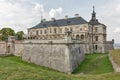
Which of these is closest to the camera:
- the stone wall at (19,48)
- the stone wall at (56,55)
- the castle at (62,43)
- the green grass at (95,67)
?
the green grass at (95,67)

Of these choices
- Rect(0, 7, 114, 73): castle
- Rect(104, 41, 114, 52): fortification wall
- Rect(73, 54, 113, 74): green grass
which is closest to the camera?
Rect(73, 54, 113, 74): green grass

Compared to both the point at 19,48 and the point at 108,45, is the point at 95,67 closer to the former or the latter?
the point at 19,48

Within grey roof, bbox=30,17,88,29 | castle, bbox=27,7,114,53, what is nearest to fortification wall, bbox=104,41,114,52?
castle, bbox=27,7,114,53

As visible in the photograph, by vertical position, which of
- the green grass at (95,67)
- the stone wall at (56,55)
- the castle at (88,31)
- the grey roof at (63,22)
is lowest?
the green grass at (95,67)

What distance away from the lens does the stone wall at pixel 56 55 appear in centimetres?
3578

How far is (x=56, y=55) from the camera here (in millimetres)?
37750

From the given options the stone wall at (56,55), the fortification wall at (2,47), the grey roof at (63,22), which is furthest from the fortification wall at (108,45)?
the fortification wall at (2,47)

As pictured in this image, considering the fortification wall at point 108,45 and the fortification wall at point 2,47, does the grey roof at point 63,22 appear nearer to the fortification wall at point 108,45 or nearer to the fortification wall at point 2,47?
the fortification wall at point 108,45

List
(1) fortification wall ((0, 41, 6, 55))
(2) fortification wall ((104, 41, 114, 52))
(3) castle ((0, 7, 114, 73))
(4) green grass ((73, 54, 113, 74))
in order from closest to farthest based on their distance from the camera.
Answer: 1. (4) green grass ((73, 54, 113, 74))
2. (3) castle ((0, 7, 114, 73))
3. (1) fortification wall ((0, 41, 6, 55))
4. (2) fortification wall ((104, 41, 114, 52))

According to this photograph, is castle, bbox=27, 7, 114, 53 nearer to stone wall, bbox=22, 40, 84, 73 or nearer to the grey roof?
the grey roof

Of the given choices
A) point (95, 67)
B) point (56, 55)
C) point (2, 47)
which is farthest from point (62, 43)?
point (2, 47)

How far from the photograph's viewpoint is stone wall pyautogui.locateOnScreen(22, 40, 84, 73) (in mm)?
35781

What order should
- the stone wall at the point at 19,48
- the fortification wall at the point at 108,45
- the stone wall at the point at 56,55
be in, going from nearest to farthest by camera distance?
the stone wall at the point at 56,55
the stone wall at the point at 19,48
the fortification wall at the point at 108,45

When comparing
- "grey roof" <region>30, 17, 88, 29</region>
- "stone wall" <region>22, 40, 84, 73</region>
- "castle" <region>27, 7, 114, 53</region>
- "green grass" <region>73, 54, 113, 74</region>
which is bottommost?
"green grass" <region>73, 54, 113, 74</region>
